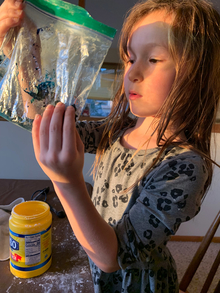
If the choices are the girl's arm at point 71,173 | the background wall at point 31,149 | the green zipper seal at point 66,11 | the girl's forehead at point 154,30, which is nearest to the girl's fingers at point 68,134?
the girl's arm at point 71,173

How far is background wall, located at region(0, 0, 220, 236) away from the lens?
154 cm

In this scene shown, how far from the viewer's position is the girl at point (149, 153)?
14.7 inches

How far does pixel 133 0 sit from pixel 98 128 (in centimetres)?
134

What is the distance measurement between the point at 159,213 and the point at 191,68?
357mm

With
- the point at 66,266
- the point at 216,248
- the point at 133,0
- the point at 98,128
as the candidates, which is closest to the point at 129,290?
the point at 66,266

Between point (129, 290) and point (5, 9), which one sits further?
point (129, 290)

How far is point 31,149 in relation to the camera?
1629 millimetres

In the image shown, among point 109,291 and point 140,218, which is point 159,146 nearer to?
point 140,218

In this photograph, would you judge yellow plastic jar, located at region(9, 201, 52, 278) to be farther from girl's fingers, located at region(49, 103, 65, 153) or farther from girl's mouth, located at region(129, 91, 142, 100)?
girl's mouth, located at region(129, 91, 142, 100)

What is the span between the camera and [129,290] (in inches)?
21.6

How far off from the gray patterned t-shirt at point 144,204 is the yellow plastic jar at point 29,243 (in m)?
0.17

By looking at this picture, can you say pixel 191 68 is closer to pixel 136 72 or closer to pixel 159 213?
pixel 136 72

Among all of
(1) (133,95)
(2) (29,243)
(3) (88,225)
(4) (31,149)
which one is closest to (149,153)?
(1) (133,95)

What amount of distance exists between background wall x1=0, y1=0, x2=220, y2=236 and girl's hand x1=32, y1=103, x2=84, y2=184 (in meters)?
1.31
